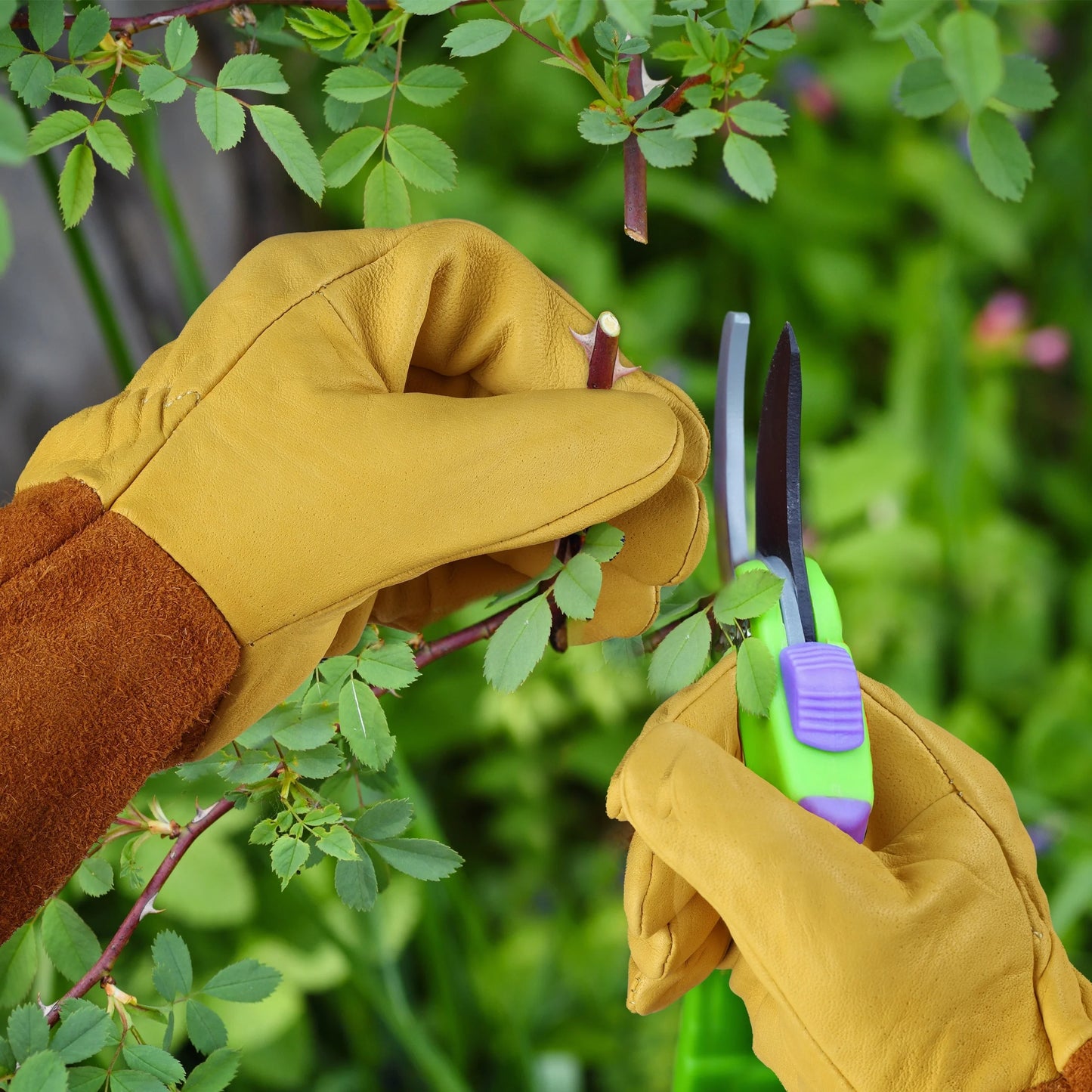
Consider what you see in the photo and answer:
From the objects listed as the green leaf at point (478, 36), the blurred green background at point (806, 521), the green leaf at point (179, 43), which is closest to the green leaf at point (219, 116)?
the green leaf at point (179, 43)

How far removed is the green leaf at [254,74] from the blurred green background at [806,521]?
65 centimetres

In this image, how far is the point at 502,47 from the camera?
1.41 meters

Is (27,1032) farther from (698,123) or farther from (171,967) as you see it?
(698,123)

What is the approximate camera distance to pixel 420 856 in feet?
1.77

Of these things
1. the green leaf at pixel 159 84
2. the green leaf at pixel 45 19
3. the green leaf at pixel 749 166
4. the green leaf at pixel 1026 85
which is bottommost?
the green leaf at pixel 749 166

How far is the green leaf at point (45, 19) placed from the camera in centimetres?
47

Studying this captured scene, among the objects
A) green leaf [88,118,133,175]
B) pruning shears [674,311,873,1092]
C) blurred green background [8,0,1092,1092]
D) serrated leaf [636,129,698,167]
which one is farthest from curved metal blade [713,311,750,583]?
blurred green background [8,0,1092,1092]

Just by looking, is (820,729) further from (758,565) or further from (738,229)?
(738,229)

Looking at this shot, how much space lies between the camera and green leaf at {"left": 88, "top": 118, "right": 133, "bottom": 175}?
48cm

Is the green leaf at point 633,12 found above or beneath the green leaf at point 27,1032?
above

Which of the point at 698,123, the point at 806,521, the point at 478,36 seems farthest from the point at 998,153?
the point at 806,521

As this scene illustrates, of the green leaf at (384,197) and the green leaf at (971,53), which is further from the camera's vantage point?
the green leaf at (384,197)

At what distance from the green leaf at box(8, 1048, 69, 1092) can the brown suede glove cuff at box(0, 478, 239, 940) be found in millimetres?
61

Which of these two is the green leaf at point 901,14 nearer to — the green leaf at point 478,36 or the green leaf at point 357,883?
the green leaf at point 478,36
